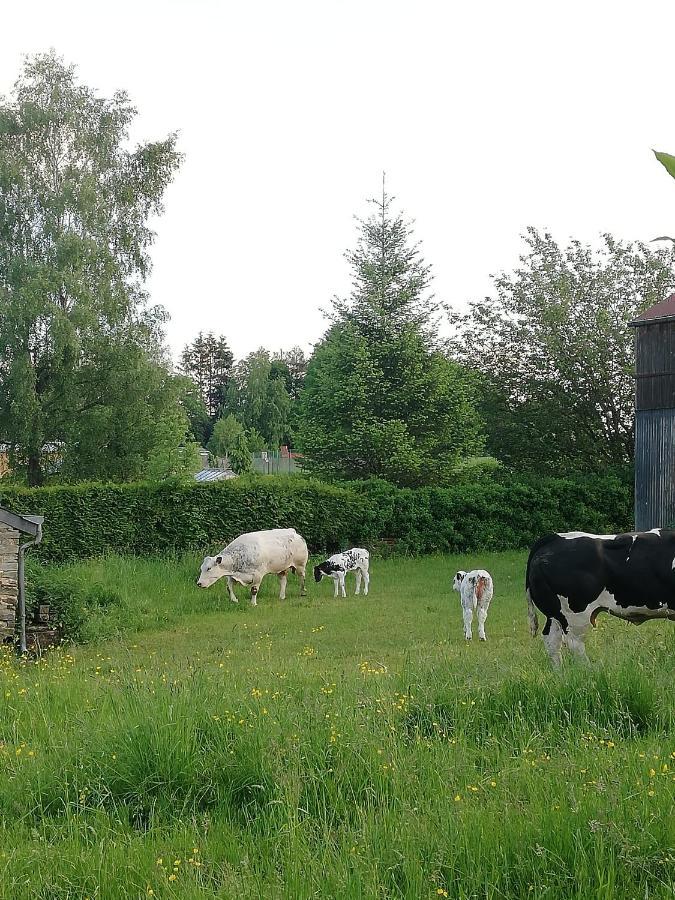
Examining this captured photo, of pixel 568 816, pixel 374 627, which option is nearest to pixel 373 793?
pixel 568 816

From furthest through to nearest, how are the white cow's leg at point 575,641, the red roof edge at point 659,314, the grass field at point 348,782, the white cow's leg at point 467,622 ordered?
1. the red roof edge at point 659,314
2. the white cow's leg at point 467,622
3. the white cow's leg at point 575,641
4. the grass field at point 348,782

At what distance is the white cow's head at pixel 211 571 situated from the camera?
18719 millimetres

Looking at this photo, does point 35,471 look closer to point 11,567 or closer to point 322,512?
point 322,512

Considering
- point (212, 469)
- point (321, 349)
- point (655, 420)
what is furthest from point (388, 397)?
point (212, 469)

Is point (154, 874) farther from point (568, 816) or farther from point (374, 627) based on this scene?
point (374, 627)

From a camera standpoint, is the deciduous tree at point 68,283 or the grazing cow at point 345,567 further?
the deciduous tree at point 68,283

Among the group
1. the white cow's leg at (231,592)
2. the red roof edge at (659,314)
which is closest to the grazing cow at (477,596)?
the white cow's leg at (231,592)

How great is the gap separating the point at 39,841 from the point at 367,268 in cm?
2908

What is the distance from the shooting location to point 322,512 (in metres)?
24.8

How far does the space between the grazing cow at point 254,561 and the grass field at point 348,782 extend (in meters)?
10.2

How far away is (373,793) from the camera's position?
4.86 metres

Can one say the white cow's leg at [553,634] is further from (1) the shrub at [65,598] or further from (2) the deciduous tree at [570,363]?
(2) the deciduous tree at [570,363]

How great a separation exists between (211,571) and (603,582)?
10987mm

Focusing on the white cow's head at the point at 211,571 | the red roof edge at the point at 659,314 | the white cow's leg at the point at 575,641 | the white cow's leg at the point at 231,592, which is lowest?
the white cow's leg at the point at 231,592
